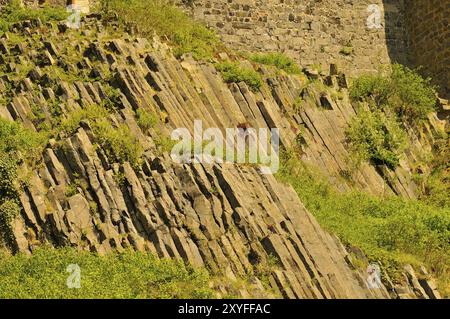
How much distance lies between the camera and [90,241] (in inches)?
778

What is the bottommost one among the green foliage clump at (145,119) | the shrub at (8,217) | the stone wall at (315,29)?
the shrub at (8,217)

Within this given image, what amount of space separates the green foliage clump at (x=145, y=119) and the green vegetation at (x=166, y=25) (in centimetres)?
375

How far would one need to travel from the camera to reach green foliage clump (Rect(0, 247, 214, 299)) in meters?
18.0

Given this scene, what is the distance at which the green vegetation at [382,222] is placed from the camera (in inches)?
836

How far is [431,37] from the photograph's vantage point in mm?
30719

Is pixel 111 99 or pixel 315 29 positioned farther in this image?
pixel 315 29

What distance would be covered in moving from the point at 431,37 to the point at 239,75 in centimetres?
757

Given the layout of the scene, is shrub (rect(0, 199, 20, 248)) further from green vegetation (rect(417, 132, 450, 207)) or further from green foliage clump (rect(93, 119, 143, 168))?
green vegetation (rect(417, 132, 450, 207))

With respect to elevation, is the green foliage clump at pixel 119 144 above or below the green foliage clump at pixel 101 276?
above

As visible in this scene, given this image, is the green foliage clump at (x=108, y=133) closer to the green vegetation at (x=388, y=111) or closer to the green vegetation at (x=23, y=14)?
the green vegetation at (x=23, y=14)

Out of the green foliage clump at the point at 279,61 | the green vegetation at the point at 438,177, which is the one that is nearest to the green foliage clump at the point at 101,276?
the green vegetation at the point at 438,177
